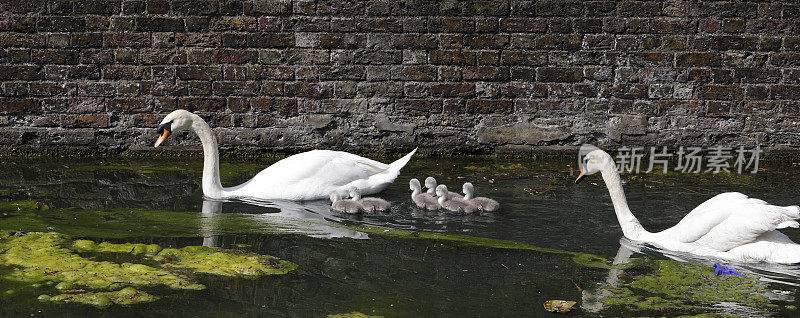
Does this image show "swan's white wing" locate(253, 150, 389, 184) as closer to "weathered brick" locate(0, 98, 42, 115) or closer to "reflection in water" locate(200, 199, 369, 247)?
"reflection in water" locate(200, 199, 369, 247)

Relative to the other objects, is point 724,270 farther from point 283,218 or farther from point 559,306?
point 283,218

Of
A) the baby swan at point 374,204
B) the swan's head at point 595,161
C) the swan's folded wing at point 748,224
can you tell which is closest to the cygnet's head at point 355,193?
the baby swan at point 374,204

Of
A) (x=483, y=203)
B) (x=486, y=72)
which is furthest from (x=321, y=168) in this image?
(x=486, y=72)

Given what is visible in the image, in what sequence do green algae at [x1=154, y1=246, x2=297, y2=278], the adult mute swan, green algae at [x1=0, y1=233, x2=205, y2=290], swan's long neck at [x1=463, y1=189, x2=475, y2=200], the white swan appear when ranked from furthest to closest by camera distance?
the adult mute swan < swan's long neck at [x1=463, y1=189, x2=475, y2=200] < the white swan < green algae at [x1=154, y1=246, x2=297, y2=278] < green algae at [x1=0, y1=233, x2=205, y2=290]

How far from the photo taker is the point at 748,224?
16.4ft

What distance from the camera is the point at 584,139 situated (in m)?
9.22

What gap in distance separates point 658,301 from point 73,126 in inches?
261

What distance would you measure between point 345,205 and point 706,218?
2589mm

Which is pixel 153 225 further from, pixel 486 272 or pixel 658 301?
pixel 658 301

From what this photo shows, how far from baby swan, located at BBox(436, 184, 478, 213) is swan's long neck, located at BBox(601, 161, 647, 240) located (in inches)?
43.9

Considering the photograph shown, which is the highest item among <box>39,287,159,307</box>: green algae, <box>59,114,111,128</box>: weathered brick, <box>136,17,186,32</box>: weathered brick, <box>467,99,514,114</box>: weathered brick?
<box>136,17,186,32</box>: weathered brick

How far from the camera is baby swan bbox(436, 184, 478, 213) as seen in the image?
639 cm

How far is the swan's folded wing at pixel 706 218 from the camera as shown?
5.15 meters

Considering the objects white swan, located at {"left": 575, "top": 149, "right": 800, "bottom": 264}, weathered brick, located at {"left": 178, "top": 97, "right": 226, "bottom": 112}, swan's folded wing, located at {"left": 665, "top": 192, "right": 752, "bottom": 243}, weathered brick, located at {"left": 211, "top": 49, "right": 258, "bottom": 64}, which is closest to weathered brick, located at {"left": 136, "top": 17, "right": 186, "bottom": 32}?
weathered brick, located at {"left": 211, "top": 49, "right": 258, "bottom": 64}
